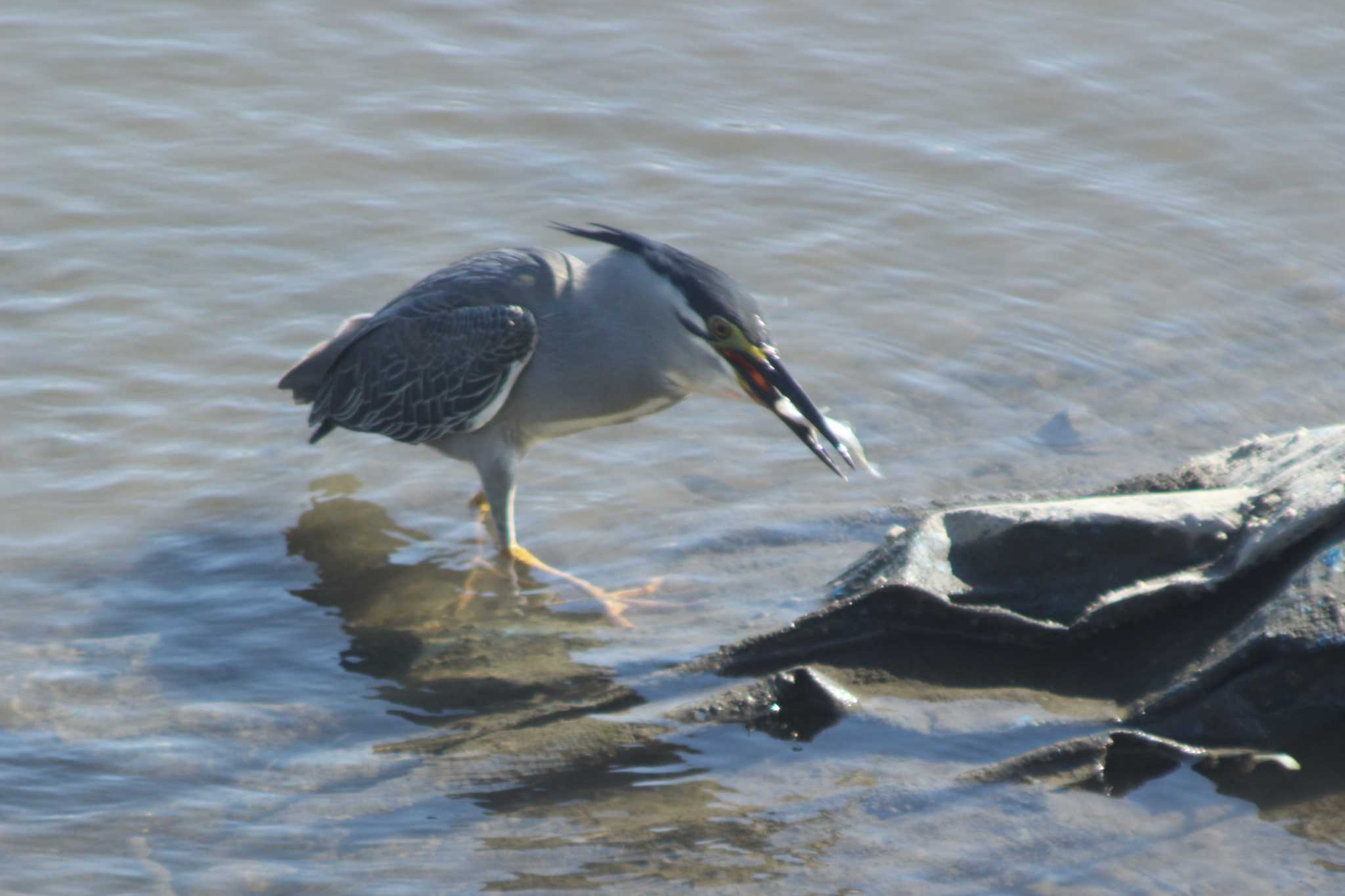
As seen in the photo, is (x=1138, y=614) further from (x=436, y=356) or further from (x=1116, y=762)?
(x=436, y=356)

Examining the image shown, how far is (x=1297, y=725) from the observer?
3.85 metres

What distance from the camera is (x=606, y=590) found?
5.50 m

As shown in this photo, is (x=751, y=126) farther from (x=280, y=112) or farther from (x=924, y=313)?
(x=280, y=112)

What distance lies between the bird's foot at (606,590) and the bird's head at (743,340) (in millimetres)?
825

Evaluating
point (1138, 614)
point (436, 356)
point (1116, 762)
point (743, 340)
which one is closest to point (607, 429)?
point (436, 356)

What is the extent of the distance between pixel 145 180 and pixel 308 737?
14.7ft

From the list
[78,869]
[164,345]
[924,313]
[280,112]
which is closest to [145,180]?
[280,112]

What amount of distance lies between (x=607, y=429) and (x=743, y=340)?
1.60 metres

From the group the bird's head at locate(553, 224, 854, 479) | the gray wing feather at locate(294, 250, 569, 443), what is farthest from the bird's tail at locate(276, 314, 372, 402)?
the bird's head at locate(553, 224, 854, 479)

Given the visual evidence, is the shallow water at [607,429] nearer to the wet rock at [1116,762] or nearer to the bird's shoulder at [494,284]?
the wet rock at [1116,762]

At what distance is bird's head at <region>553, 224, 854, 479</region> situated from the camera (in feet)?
16.5

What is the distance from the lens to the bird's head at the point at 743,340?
16.5 ft

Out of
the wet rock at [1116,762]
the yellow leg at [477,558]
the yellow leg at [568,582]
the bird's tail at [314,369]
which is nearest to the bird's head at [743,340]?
the yellow leg at [568,582]

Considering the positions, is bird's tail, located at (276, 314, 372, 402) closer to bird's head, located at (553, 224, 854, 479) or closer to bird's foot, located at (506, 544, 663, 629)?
bird's foot, located at (506, 544, 663, 629)
